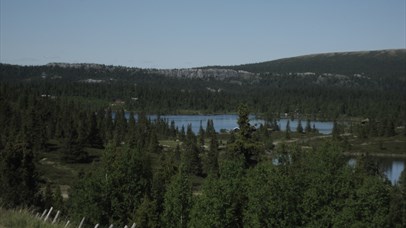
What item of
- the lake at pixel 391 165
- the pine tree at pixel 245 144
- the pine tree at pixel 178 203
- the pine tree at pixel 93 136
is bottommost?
the lake at pixel 391 165

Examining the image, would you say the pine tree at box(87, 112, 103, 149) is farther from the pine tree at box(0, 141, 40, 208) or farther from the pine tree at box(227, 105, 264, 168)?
the pine tree at box(227, 105, 264, 168)

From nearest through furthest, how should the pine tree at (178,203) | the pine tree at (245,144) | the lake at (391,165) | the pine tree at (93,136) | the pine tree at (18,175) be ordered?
1. the pine tree at (245,144)
2. the pine tree at (178,203)
3. the pine tree at (18,175)
4. the lake at (391,165)
5. the pine tree at (93,136)

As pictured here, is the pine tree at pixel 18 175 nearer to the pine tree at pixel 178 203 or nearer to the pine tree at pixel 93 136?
the pine tree at pixel 178 203

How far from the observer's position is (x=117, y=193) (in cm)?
4450

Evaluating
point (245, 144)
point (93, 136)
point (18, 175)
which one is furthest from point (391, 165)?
point (18, 175)

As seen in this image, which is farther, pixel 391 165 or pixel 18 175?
pixel 391 165

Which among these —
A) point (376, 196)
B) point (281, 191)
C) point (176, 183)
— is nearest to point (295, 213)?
point (281, 191)

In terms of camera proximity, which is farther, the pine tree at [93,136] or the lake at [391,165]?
the pine tree at [93,136]

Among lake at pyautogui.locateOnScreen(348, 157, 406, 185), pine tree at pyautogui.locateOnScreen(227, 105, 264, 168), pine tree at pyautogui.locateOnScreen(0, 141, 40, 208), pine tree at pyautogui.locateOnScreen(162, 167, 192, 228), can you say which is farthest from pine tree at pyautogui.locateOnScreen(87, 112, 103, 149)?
pine tree at pyautogui.locateOnScreen(227, 105, 264, 168)

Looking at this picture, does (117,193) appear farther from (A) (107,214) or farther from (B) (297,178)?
(B) (297,178)

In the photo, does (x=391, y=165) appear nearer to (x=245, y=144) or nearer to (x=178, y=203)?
(x=245, y=144)

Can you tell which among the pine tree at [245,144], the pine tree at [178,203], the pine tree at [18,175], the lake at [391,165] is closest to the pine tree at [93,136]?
the lake at [391,165]

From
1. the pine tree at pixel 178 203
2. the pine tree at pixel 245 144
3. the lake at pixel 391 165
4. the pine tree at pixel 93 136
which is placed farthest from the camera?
the pine tree at pixel 93 136

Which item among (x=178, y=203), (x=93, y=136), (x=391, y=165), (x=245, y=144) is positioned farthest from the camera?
(x=391, y=165)
